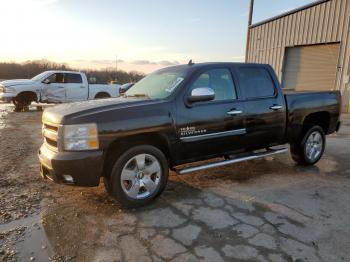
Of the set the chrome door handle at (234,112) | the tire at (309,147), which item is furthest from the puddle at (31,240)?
the tire at (309,147)

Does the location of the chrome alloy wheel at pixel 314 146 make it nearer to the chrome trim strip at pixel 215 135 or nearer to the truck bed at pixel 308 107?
the truck bed at pixel 308 107

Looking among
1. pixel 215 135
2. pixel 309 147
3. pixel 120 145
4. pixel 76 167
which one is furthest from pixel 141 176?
pixel 309 147

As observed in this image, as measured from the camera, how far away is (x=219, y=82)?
4.85m

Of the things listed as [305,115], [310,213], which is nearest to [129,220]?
[310,213]

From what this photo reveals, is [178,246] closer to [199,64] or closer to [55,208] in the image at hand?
[55,208]

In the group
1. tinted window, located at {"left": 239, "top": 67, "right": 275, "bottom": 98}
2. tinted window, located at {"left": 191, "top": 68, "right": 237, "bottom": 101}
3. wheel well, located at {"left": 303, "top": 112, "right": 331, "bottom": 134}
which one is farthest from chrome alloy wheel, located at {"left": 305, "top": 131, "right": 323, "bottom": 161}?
tinted window, located at {"left": 191, "top": 68, "right": 237, "bottom": 101}

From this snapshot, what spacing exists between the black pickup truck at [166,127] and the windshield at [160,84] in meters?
0.02

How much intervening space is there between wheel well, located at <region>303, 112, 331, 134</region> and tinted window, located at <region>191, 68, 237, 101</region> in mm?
2039

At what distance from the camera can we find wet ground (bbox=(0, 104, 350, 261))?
309cm

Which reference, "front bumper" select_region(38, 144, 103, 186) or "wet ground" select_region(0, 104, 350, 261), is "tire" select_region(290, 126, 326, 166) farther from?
"front bumper" select_region(38, 144, 103, 186)

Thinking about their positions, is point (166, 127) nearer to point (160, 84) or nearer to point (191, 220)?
point (160, 84)

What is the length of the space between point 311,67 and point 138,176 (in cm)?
1613

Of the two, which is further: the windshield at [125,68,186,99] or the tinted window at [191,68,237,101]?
the tinted window at [191,68,237,101]

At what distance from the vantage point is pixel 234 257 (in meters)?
3.00
